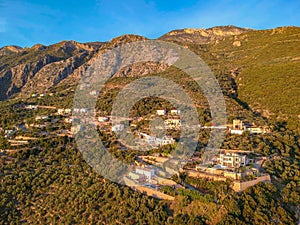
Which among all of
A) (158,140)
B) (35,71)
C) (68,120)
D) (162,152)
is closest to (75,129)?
(68,120)

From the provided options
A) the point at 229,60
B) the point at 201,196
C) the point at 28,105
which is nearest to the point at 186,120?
the point at 201,196

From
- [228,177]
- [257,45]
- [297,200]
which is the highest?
[257,45]

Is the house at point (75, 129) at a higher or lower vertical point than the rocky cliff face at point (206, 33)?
lower

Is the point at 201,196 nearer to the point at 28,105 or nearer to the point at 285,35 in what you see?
the point at 28,105

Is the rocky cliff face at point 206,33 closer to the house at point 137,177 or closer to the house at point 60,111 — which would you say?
the house at point 60,111

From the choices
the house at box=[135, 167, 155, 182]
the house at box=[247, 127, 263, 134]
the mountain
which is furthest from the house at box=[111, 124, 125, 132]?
the mountain

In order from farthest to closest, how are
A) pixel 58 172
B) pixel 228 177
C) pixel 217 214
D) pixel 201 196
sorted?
pixel 58 172 → pixel 228 177 → pixel 201 196 → pixel 217 214

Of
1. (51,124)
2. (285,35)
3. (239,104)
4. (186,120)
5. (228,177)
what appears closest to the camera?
(228,177)

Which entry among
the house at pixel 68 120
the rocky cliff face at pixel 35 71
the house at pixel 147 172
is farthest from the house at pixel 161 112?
the rocky cliff face at pixel 35 71

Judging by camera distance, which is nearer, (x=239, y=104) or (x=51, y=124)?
(x=51, y=124)
